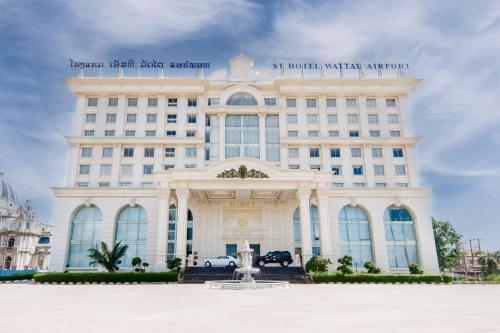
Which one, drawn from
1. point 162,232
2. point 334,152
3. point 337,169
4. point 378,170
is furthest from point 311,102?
point 162,232

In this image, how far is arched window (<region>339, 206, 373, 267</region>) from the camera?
35.9 metres

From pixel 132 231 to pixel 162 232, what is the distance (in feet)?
25.1

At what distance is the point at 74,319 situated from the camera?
8.00 metres

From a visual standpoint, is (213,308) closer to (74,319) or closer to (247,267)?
(74,319)

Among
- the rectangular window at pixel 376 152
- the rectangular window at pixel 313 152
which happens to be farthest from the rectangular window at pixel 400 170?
the rectangular window at pixel 313 152

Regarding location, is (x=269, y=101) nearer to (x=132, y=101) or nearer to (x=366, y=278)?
(x=132, y=101)

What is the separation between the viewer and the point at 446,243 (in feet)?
162

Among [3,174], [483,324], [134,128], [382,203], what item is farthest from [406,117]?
[3,174]

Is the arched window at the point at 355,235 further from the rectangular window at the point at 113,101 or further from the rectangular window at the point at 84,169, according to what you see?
the rectangular window at the point at 113,101

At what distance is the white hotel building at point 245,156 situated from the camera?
35750mm

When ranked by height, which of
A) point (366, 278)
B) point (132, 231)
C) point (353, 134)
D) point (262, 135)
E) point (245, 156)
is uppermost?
point (353, 134)

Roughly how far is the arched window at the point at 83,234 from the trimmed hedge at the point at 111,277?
9.78m

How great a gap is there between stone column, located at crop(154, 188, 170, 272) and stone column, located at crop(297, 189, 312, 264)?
38.8 ft

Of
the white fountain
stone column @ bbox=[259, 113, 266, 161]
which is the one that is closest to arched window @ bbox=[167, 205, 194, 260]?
stone column @ bbox=[259, 113, 266, 161]
